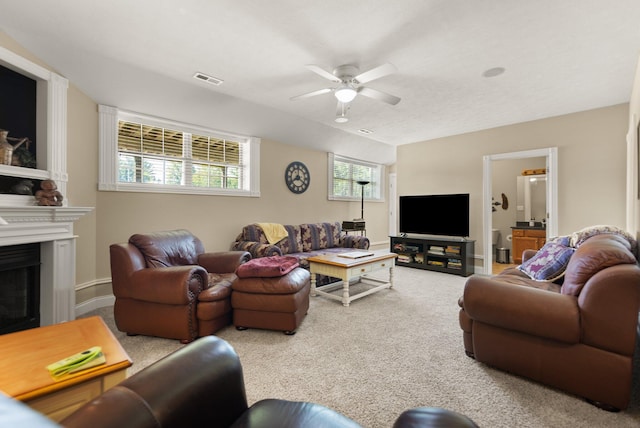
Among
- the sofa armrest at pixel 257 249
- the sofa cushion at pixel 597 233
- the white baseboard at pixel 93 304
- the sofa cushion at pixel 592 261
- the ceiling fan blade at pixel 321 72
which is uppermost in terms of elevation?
the ceiling fan blade at pixel 321 72

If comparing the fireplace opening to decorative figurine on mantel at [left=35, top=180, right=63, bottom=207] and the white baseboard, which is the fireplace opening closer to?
decorative figurine on mantel at [left=35, top=180, right=63, bottom=207]

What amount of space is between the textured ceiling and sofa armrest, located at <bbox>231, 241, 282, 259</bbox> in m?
1.94

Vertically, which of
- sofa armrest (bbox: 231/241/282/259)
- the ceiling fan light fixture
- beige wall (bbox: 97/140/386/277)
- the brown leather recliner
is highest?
the ceiling fan light fixture

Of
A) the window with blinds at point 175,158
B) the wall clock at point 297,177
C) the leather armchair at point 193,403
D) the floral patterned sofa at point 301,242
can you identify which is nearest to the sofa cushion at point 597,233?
the leather armchair at point 193,403

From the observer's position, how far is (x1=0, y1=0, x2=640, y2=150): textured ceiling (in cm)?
214

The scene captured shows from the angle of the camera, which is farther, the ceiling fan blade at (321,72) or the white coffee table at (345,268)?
the white coffee table at (345,268)

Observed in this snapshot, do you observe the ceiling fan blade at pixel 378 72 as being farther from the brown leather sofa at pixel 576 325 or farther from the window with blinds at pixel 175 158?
the window with blinds at pixel 175 158

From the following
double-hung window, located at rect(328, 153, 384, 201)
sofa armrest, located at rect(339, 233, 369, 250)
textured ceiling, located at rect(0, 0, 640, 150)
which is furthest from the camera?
double-hung window, located at rect(328, 153, 384, 201)

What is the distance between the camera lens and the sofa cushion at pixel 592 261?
66.8 inches

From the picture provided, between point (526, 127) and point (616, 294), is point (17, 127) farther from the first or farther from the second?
point (526, 127)

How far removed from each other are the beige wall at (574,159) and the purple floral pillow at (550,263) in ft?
7.55

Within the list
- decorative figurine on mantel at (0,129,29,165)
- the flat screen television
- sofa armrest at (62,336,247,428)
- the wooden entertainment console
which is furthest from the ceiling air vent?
the wooden entertainment console

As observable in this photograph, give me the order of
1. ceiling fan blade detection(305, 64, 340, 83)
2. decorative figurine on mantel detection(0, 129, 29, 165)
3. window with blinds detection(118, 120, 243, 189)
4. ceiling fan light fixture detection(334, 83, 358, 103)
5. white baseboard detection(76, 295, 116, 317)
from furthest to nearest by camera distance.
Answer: window with blinds detection(118, 120, 243, 189) → white baseboard detection(76, 295, 116, 317) → ceiling fan light fixture detection(334, 83, 358, 103) → ceiling fan blade detection(305, 64, 340, 83) → decorative figurine on mantel detection(0, 129, 29, 165)

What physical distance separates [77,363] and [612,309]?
2630 millimetres
